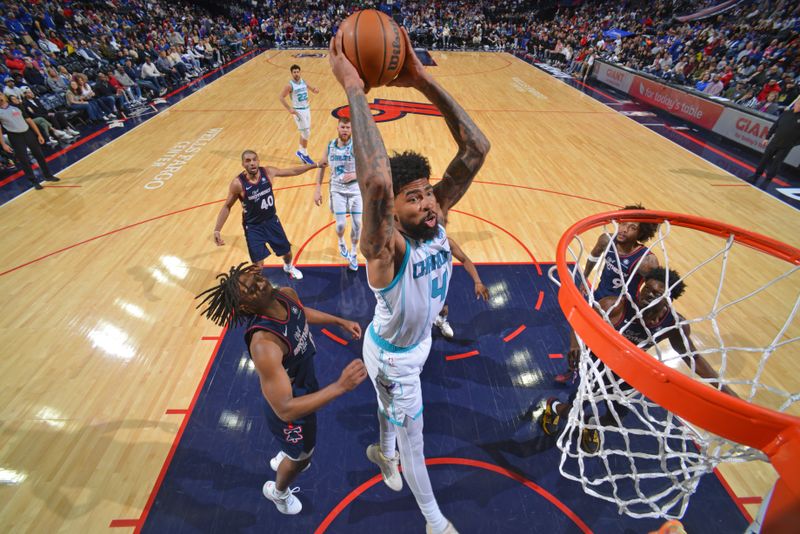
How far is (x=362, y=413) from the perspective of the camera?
3.52 metres

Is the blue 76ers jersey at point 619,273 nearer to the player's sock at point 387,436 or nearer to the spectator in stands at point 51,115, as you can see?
the player's sock at point 387,436

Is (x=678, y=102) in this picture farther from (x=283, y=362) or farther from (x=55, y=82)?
(x=55, y=82)

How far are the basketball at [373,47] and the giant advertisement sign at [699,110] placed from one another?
10466mm

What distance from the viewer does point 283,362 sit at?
234cm

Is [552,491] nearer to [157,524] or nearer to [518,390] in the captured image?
[518,390]

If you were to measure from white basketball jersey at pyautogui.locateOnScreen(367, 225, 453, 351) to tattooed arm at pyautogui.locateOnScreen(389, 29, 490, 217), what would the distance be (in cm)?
37

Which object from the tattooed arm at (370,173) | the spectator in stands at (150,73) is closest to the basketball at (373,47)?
the tattooed arm at (370,173)

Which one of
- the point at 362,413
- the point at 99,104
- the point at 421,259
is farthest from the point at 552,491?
the point at 99,104

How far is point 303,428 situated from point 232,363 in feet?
6.04

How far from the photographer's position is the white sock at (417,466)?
2291mm

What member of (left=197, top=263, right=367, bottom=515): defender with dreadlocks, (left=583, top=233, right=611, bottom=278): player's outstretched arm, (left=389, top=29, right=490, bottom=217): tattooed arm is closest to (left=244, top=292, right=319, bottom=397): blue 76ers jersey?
(left=197, top=263, right=367, bottom=515): defender with dreadlocks

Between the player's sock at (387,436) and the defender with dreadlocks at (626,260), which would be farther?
the defender with dreadlocks at (626,260)

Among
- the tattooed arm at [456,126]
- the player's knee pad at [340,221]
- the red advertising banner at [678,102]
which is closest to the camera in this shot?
the tattooed arm at [456,126]

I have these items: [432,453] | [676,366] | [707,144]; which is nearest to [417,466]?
[432,453]
